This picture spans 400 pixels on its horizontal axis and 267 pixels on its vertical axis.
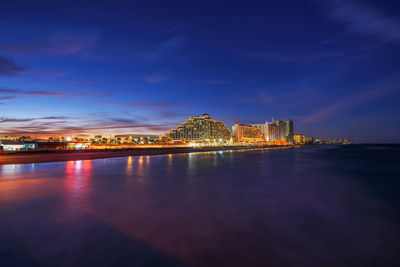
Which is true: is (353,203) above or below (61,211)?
below

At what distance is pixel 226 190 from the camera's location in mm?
11594

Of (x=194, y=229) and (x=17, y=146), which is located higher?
(x=17, y=146)

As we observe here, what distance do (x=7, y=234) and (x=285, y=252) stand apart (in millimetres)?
6689

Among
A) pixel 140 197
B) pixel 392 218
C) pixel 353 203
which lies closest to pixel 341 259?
pixel 392 218

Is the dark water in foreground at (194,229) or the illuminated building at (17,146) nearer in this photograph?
the dark water in foreground at (194,229)

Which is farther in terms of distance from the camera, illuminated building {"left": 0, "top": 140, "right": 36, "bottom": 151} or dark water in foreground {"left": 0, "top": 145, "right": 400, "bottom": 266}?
illuminated building {"left": 0, "top": 140, "right": 36, "bottom": 151}

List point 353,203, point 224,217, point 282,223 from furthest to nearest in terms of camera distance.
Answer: point 353,203 < point 224,217 < point 282,223

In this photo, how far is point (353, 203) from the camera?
9398mm

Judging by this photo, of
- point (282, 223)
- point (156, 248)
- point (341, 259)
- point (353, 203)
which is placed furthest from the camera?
point (353, 203)

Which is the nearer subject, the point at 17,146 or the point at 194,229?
the point at 194,229

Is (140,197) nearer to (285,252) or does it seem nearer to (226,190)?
(226,190)

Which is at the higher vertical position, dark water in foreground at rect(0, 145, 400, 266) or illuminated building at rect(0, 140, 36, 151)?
illuminated building at rect(0, 140, 36, 151)

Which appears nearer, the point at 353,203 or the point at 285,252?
the point at 285,252

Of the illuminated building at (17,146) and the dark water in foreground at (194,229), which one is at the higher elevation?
the illuminated building at (17,146)
